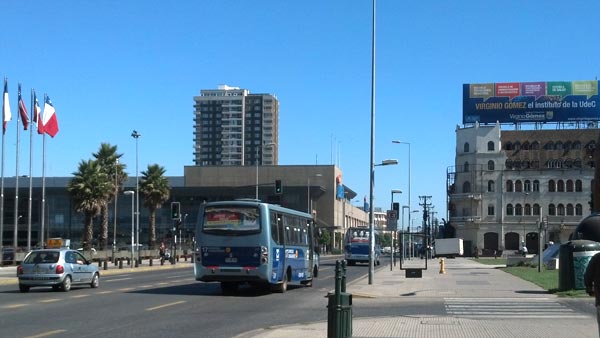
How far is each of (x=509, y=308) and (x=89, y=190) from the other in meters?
49.9

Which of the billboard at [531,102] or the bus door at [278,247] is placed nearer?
the bus door at [278,247]

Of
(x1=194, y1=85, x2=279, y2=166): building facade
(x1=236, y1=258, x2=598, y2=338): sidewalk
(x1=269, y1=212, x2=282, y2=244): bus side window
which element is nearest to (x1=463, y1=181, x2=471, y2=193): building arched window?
(x1=194, y1=85, x2=279, y2=166): building facade

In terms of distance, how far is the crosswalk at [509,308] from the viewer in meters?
18.2

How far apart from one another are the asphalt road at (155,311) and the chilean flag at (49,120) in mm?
26109

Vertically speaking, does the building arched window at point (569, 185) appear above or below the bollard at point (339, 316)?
above

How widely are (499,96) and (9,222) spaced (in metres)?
A: 69.7

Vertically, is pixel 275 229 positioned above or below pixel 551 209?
below

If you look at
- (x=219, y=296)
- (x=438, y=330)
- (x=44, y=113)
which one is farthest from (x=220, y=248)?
(x=44, y=113)

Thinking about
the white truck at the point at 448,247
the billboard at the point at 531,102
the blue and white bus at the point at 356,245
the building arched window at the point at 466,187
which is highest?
the billboard at the point at 531,102

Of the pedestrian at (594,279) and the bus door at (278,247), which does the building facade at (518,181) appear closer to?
the bus door at (278,247)

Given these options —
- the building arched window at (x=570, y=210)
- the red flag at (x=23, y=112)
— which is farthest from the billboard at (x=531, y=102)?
the red flag at (x=23, y=112)

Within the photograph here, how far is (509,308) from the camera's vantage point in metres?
20.3

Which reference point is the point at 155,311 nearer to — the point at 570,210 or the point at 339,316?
the point at 339,316

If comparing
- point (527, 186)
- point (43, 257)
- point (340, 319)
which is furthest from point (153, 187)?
point (340, 319)
